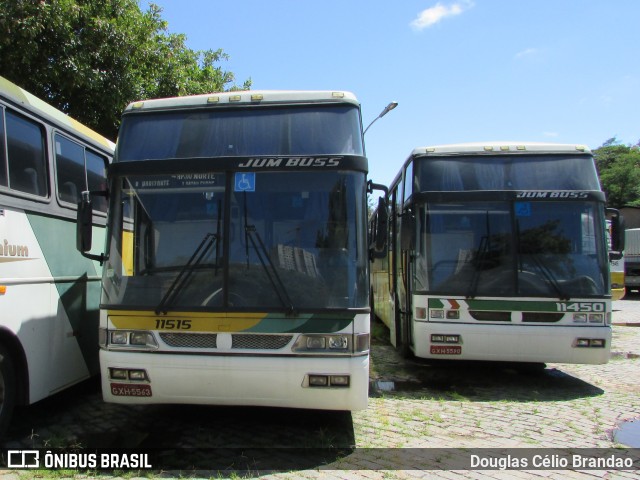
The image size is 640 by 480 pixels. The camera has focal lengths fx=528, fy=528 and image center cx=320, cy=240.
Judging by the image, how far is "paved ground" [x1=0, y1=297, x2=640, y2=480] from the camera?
14.7 ft

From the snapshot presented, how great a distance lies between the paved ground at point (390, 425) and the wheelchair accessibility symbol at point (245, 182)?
7.61 ft

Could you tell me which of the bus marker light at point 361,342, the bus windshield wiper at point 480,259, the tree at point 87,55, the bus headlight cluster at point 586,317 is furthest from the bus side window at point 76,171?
the bus headlight cluster at point 586,317

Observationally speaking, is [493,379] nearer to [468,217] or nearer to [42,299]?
[468,217]

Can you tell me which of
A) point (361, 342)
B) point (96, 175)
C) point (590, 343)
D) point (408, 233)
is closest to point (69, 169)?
point (96, 175)

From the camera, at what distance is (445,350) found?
23.4ft

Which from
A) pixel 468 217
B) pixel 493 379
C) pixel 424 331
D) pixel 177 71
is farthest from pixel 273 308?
pixel 177 71

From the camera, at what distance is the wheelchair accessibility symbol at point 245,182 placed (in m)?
4.75

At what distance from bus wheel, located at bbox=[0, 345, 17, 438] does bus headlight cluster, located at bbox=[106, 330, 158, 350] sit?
0.83m

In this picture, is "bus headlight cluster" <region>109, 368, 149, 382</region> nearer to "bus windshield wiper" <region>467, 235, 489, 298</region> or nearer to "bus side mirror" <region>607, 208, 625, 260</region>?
"bus windshield wiper" <region>467, 235, 489, 298</region>

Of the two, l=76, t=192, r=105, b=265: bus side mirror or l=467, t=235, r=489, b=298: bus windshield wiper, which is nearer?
l=76, t=192, r=105, b=265: bus side mirror

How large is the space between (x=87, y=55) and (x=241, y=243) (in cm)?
726

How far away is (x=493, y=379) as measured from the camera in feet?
25.4

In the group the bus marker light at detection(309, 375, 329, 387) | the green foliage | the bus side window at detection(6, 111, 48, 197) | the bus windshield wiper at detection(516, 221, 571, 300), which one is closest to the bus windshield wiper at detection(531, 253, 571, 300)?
the bus windshield wiper at detection(516, 221, 571, 300)

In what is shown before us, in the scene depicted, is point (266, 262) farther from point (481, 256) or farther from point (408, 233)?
point (481, 256)
